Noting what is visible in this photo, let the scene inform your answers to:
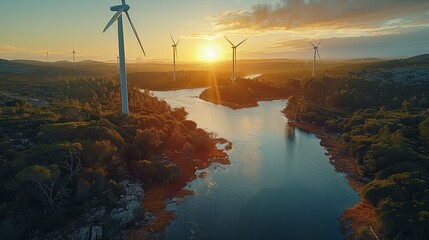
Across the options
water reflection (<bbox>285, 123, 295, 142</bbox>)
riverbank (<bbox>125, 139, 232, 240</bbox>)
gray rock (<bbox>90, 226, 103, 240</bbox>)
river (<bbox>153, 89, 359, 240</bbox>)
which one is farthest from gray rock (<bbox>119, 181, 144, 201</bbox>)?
water reflection (<bbox>285, 123, 295, 142</bbox>)

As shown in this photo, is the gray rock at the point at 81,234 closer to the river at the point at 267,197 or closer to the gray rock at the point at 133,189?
the river at the point at 267,197

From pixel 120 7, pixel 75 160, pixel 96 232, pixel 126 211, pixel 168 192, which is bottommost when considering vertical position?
pixel 168 192

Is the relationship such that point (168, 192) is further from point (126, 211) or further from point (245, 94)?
point (245, 94)

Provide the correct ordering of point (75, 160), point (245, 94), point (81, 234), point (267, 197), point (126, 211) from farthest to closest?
point (245, 94), point (267, 197), point (75, 160), point (126, 211), point (81, 234)

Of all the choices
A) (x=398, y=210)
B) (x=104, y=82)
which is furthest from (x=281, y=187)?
(x=104, y=82)

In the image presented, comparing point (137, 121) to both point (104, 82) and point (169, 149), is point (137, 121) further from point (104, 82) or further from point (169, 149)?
point (104, 82)

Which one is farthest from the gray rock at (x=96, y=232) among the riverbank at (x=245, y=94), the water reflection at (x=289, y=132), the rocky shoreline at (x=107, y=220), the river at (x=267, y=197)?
the riverbank at (x=245, y=94)

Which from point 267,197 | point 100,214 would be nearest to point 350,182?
point 267,197

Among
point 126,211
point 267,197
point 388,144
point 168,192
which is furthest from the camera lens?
point 388,144
